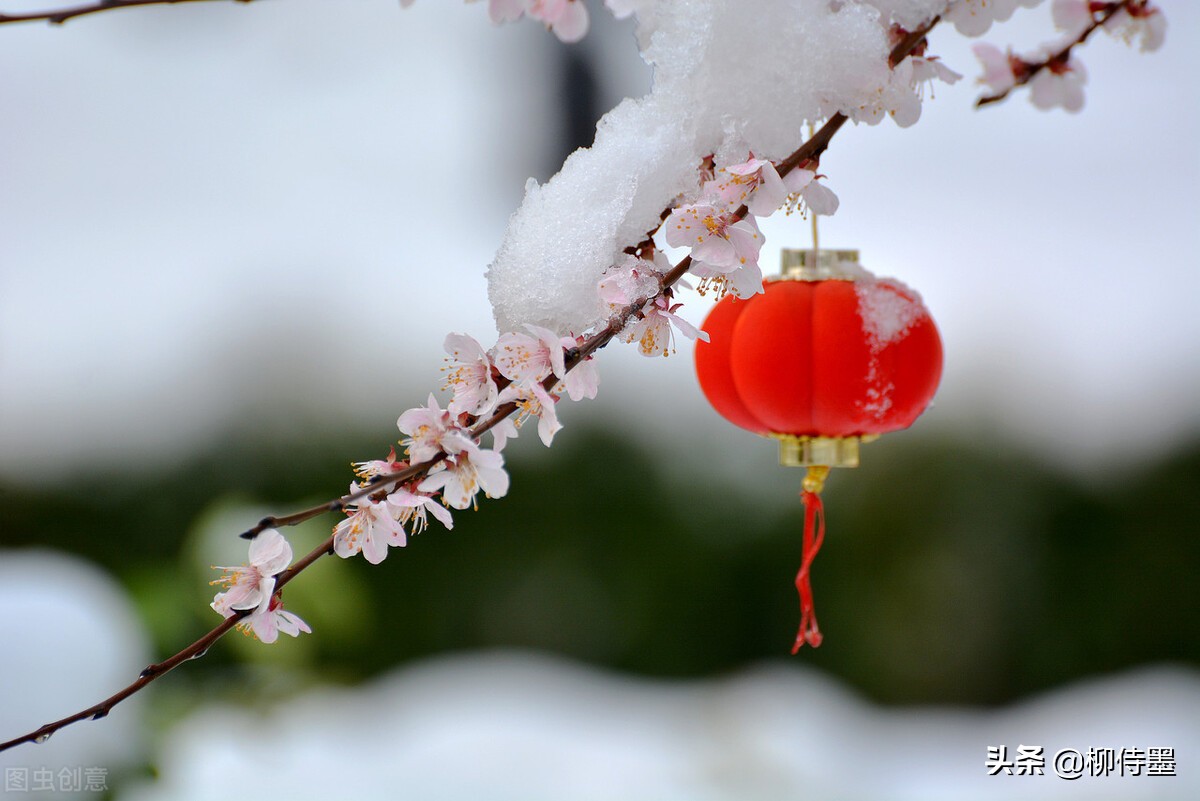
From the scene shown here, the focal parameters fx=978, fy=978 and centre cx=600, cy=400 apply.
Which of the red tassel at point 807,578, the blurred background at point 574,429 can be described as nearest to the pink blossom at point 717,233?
the red tassel at point 807,578

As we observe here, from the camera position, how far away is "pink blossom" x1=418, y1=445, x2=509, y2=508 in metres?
0.32

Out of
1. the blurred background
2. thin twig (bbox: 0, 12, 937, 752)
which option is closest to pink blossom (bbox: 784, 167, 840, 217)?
thin twig (bbox: 0, 12, 937, 752)

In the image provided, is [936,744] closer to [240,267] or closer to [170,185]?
[240,267]

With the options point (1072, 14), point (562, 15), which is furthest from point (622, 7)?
point (1072, 14)

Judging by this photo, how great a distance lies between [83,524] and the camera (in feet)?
4.72

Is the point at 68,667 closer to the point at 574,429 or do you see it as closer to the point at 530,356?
the point at 574,429

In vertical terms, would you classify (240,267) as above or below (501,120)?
below

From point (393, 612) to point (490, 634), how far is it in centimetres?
15

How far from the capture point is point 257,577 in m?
0.36


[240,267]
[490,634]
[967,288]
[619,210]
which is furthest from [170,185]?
[619,210]

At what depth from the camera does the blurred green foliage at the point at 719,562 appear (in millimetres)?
1417

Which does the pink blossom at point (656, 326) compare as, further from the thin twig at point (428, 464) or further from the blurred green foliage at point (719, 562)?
the blurred green foliage at point (719, 562)

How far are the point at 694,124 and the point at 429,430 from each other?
15cm

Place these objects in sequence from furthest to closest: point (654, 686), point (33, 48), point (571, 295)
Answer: point (654, 686), point (33, 48), point (571, 295)
